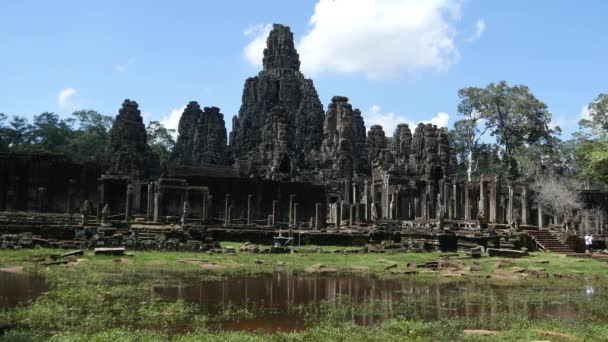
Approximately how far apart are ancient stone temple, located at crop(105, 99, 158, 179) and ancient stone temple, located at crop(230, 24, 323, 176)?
14972 mm

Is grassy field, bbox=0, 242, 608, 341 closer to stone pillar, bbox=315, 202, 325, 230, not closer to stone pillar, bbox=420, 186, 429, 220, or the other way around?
stone pillar, bbox=315, 202, 325, 230

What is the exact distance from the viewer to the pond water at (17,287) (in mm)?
10961

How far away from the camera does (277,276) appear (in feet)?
54.4

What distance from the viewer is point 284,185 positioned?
149 ft

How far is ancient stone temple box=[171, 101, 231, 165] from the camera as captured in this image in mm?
69000

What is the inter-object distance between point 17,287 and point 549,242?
91.9ft

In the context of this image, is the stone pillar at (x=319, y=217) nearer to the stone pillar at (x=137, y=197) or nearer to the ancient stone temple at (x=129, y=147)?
the stone pillar at (x=137, y=197)

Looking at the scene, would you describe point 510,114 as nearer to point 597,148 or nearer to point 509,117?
point 509,117

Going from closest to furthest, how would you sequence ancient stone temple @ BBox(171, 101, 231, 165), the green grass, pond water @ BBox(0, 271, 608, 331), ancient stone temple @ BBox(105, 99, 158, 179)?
the green grass, pond water @ BBox(0, 271, 608, 331), ancient stone temple @ BBox(105, 99, 158, 179), ancient stone temple @ BBox(171, 101, 231, 165)

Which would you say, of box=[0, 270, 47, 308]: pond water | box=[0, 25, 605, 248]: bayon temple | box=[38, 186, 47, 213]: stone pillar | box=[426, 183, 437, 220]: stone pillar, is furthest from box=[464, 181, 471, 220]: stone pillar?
box=[0, 270, 47, 308]: pond water

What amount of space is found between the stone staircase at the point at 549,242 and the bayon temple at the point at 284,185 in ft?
3.86

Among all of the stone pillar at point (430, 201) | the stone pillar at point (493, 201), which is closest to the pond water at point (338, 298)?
the stone pillar at point (493, 201)

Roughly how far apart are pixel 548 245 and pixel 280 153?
90.7ft

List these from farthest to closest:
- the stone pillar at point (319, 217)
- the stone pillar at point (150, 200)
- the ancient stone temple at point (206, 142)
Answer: the ancient stone temple at point (206, 142) < the stone pillar at point (319, 217) < the stone pillar at point (150, 200)
